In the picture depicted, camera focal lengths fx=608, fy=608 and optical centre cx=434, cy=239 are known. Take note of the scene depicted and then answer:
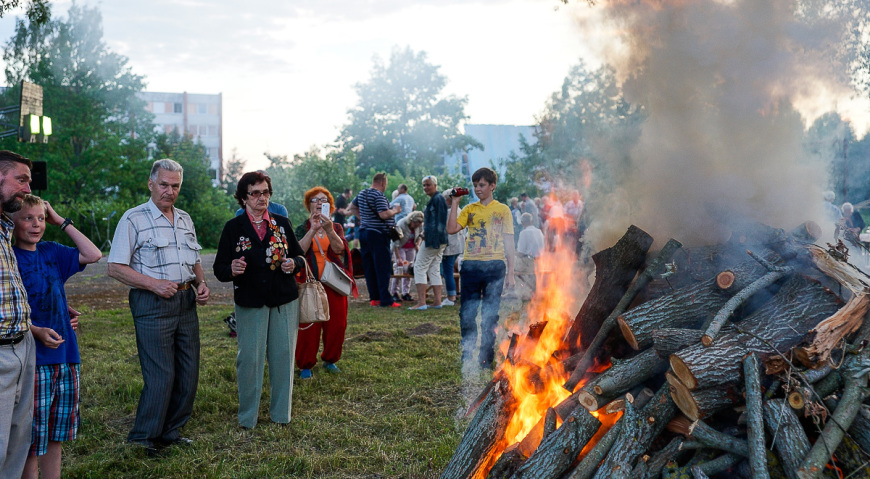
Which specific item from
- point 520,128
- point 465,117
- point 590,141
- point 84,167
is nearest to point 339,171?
point 520,128

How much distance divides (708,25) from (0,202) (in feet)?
15.7

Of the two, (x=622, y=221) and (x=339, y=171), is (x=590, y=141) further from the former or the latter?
(x=339, y=171)

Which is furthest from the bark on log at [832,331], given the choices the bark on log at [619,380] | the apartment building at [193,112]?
the apartment building at [193,112]

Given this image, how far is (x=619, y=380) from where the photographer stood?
3236 millimetres

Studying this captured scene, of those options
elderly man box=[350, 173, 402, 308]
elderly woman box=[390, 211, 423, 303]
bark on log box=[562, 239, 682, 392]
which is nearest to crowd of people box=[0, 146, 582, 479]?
bark on log box=[562, 239, 682, 392]

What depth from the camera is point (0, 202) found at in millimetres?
3232

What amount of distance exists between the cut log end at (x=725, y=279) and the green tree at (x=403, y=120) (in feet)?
132

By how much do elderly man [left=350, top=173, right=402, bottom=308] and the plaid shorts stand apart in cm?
707

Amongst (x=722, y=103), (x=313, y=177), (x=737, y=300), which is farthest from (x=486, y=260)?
(x=313, y=177)

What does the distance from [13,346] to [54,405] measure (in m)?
0.58

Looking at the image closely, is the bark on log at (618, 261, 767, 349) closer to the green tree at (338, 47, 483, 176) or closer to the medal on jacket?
the medal on jacket

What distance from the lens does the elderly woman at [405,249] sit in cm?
1183

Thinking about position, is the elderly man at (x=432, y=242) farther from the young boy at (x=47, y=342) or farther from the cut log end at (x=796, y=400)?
the cut log end at (x=796, y=400)

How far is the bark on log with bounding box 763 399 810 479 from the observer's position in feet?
8.82
